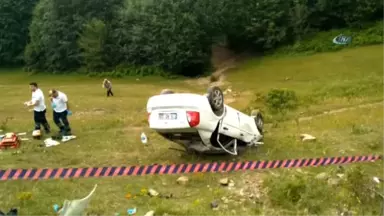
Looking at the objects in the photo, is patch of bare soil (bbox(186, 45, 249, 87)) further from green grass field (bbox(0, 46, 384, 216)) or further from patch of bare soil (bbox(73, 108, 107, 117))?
green grass field (bbox(0, 46, 384, 216))

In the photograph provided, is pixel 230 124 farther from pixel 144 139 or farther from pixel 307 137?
pixel 144 139

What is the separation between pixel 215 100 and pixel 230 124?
3.49 ft

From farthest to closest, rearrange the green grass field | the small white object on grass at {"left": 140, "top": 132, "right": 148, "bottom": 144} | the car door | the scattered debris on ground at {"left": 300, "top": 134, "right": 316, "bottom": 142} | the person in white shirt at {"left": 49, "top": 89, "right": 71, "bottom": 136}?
the small white object on grass at {"left": 140, "top": 132, "right": 148, "bottom": 144} < the person in white shirt at {"left": 49, "top": 89, "right": 71, "bottom": 136} < the scattered debris on ground at {"left": 300, "top": 134, "right": 316, "bottom": 142} < the car door < the green grass field

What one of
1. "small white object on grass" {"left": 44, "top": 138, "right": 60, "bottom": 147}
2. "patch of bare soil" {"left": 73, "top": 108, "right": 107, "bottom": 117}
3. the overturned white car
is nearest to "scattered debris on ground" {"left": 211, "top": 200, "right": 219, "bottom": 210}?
the overturned white car

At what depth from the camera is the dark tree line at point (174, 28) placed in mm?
54688

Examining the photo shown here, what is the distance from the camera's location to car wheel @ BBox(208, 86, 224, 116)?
12.2 metres

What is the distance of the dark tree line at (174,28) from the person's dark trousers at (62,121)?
121 feet

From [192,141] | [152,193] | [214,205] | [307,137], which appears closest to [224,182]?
[214,205]

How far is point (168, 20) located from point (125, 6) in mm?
12288

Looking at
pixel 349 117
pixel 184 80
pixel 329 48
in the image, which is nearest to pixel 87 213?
pixel 349 117

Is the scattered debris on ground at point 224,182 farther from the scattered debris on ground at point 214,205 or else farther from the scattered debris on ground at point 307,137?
the scattered debris on ground at point 307,137

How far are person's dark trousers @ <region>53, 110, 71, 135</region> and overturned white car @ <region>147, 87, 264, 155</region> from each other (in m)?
4.60

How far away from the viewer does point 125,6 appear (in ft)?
213

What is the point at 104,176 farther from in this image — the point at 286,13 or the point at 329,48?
the point at 286,13
